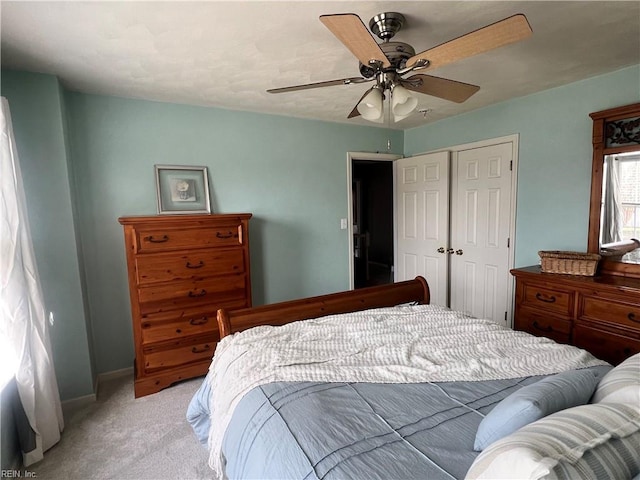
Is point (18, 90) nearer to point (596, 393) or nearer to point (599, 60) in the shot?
point (596, 393)

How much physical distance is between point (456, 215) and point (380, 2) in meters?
2.46

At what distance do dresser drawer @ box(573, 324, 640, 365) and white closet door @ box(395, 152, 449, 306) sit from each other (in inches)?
53.9

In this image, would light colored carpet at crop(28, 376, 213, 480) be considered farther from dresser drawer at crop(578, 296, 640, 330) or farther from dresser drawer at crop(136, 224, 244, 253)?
dresser drawer at crop(578, 296, 640, 330)

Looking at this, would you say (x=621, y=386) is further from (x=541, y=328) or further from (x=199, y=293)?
(x=199, y=293)

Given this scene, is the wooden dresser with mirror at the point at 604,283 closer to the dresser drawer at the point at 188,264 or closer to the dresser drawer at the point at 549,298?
the dresser drawer at the point at 549,298

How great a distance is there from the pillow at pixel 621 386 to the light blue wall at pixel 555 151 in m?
1.87

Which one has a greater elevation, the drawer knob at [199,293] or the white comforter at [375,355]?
the drawer knob at [199,293]

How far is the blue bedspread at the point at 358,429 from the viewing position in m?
0.89

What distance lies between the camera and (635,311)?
76.7 inches

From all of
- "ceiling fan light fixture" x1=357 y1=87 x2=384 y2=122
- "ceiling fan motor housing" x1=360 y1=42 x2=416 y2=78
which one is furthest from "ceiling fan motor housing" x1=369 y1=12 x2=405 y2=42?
"ceiling fan light fixture" x1=357 y1=87 x2=384 y2=122

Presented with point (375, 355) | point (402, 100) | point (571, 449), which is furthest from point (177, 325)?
point (571, 449)

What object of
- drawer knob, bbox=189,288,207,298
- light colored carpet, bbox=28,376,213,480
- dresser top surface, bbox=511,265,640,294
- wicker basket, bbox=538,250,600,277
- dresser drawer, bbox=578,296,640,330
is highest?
wicker basket, bbox=538,250,600,277

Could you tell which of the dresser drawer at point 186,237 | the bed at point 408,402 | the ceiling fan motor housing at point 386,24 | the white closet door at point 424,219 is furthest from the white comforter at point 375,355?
the white closet door at point 424,219

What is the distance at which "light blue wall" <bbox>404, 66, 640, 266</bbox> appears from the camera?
2379 millimetres
